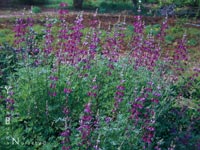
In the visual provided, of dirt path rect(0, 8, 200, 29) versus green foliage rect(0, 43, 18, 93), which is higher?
green foliage rect(0, 43, 18, 93)

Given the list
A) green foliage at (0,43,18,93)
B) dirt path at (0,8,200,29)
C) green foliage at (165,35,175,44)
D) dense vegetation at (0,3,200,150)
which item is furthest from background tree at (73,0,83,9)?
dense vegetation at (0,3,200,150)

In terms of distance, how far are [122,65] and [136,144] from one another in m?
1.59

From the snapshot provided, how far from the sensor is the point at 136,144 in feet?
13.1

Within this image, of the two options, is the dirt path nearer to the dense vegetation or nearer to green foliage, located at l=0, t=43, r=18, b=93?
green foliage, located at l=0, t=43, r=18, b=93

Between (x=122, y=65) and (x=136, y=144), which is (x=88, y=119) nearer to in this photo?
(x=136, y=144)

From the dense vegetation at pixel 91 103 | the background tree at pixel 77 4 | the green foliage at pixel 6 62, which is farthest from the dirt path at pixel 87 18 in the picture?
the dense vegetation at pixel 91 103

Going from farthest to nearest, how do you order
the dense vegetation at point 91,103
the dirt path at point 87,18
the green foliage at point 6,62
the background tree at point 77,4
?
the background tree at point 77,4 < the dirt path at point 87,18 < the green foliage at point 6,62 < the dense vegetation at point 91,103

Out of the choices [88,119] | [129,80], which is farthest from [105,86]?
→ [88,119]

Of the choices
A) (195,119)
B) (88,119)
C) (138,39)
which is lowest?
(195,119)

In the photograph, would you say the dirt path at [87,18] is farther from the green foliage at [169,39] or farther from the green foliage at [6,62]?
the green foliage at [6,62]

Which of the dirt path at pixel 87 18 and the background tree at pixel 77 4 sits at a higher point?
the background tree at pixel 77 4

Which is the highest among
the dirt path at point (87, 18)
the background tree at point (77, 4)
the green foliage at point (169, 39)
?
the background tree at point (77, 4)

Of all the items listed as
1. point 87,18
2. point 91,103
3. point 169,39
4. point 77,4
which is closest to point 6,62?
point 91,103

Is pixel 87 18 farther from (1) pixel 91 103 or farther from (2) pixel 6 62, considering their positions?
(1) pixel 91 103
